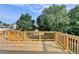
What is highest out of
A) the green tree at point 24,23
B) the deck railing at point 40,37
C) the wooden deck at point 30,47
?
the green tree at point 24,23

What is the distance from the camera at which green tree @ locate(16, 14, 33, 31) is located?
453 centimetres

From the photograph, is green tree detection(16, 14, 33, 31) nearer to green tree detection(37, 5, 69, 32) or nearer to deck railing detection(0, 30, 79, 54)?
deck railing detection(0, 30, 79, 54)

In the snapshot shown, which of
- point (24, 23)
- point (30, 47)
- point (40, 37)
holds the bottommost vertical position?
point (30, 47)

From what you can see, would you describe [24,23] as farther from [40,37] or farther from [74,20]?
[74,20]

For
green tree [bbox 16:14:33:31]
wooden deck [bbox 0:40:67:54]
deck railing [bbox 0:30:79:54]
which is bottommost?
wooden deck [bbox 0:40:67:54]

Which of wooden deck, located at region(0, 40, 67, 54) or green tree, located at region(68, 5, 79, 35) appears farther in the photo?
wooden deck, located at region(0, 40, 67, 54)

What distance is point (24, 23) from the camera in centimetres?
449

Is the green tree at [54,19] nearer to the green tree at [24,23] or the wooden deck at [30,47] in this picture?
the green tree at [24,23]

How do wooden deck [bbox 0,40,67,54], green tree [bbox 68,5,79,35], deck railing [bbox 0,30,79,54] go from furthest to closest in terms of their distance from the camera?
wooden deck [bbox 0,40,67,54] < deck railing [bbox 0,30,79,54] < green tree [bbox 68,5,79,35]

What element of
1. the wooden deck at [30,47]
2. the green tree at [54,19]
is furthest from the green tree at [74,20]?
the wooden deck at [30,47]

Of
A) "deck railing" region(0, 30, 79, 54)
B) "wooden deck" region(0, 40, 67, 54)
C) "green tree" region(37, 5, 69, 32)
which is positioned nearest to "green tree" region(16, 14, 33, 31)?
"deck railing" region(0, 30, 79, 54)

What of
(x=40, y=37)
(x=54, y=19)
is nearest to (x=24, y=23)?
(x=40, y=37)

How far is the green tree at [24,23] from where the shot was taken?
178 inches

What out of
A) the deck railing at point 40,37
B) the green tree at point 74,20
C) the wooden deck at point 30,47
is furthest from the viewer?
the wooden deck at point 30,47
